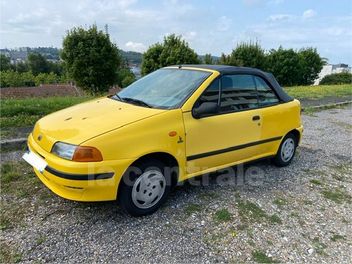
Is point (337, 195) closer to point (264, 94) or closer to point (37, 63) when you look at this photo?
point (264, 94)

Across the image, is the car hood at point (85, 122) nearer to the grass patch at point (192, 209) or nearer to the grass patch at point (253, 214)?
the grass patch at point (192, 209)

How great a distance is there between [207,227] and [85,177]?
4.38ft

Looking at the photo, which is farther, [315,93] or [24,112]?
[315,93]

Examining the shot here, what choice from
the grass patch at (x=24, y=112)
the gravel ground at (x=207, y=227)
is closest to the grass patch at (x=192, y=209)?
the gravel ground at (x=207, y=227)

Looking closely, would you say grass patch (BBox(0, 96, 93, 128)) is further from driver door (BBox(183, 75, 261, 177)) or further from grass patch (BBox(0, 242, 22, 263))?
driver door (BBox(183, 75, 261, 177))

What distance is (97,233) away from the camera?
295cm

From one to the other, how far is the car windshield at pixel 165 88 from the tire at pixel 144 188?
0.73 meters

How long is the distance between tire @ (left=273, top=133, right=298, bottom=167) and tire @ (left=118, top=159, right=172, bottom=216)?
7.16ft

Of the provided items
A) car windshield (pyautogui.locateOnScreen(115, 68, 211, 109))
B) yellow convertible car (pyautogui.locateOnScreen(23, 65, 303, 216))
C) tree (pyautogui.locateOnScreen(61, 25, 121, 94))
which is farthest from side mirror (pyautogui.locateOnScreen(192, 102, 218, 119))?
tree (pyautogui.locateOnScreen(61, 25, 121, 94))

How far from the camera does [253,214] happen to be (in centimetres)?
346

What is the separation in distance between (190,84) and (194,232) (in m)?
1.71

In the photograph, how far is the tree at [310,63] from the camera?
31.2 m

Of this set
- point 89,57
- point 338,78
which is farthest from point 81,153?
point 338,78

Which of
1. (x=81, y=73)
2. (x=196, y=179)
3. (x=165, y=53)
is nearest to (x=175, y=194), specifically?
(x=196, y=179)
